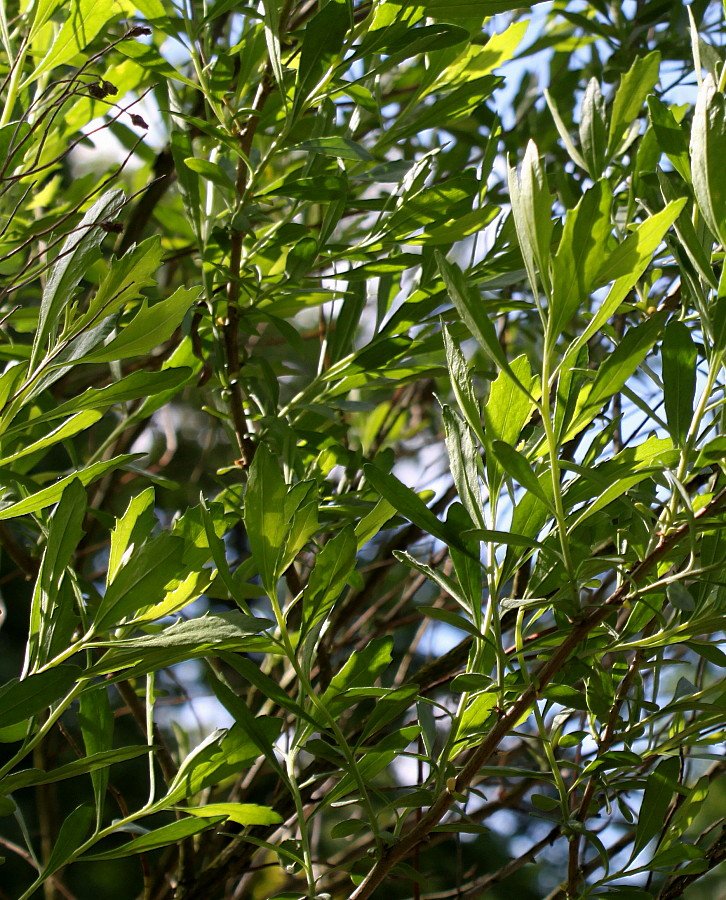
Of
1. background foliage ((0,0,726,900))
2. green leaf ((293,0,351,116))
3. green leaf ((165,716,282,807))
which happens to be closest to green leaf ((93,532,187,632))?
background foliage ((0,0,726,900))

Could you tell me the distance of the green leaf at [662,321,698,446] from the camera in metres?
0.42

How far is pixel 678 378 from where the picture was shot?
429 mm

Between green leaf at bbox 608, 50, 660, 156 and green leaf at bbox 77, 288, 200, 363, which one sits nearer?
green leaf at bbox 77, 288, 200, 363

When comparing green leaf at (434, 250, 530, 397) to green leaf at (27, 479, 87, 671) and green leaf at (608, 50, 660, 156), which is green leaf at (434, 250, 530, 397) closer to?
green leaf at (27, 479, 87, 671)

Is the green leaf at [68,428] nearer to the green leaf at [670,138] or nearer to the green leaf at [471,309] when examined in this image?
the green leaf at [471,309]

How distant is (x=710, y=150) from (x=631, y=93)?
344mm

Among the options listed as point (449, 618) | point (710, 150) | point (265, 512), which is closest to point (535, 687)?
point (449, 618)

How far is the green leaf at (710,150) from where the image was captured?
1.23 ft

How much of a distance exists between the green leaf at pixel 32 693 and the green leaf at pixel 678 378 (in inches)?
12.7

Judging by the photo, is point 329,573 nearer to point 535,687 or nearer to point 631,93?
point 535,687

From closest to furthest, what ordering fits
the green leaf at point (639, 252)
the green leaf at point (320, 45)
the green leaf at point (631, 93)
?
the green leaf at point (639, 252) < the green leaf at point (320, 45) < the green leaf at point (631, 93)

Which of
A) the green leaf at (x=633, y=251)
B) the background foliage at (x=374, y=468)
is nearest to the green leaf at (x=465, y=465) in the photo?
the background foliage at (x=374, y=468)

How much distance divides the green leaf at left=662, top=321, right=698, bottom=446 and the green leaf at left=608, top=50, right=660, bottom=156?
0.32 meters

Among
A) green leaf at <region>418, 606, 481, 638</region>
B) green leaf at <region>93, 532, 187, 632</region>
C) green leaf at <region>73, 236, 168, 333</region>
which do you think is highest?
green leaf at <region>73, 236, 168, 333</region>
